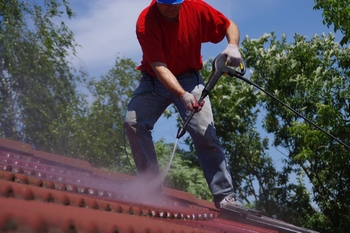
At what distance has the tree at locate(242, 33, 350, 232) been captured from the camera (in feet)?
35.6

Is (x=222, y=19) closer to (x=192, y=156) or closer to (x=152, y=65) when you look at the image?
(x=152, y=65)

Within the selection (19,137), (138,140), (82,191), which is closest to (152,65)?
(138,140)

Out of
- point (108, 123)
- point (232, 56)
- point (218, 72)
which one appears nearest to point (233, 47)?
point (232, 56)

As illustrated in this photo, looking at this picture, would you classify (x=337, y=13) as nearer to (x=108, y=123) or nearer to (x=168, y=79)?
(x=168, y=79)

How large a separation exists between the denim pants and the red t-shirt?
0.43 ft

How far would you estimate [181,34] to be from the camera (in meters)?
3.88

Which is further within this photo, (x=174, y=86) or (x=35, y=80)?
(x=35, y=80)

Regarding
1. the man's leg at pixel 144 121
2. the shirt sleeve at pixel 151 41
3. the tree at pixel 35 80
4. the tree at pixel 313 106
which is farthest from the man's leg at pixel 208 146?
the tree at pixel 35 80

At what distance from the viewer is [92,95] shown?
2503cm

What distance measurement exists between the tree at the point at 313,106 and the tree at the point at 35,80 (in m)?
11.0

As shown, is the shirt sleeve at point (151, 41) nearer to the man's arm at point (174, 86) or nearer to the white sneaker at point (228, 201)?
the man's arm at point (174, 86)

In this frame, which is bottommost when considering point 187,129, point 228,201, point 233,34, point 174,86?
point 228,201

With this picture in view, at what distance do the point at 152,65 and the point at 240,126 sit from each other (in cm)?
917

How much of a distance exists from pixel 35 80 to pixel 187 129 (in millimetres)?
20839
